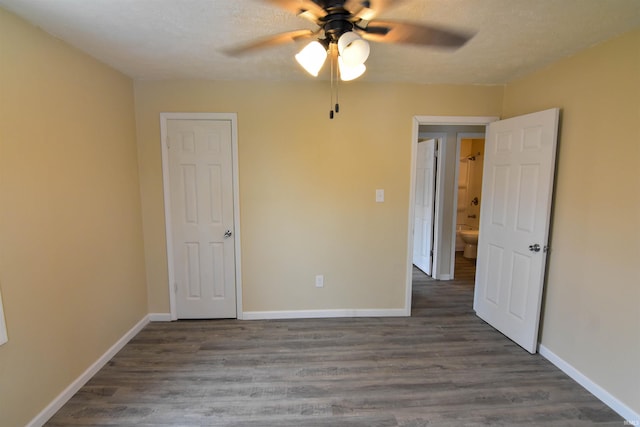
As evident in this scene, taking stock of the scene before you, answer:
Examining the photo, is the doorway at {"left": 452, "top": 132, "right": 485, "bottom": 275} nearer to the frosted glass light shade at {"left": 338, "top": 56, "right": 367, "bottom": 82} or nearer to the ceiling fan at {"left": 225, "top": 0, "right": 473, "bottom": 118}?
the ceiling fan at {"left": 225, "top": 0, "right": 473, "bottom": 118}

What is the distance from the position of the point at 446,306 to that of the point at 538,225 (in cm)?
140

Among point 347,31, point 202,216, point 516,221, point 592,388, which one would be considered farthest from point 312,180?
point 592,388

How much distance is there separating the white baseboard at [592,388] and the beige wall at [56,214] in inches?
137

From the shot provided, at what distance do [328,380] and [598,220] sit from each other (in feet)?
7.01

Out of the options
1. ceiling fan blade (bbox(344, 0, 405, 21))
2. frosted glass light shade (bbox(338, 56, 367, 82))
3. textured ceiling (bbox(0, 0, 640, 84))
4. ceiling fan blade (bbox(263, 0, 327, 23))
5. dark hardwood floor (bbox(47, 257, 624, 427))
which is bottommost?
dark hardwood floor (bbox(47, 257, 624, 427))

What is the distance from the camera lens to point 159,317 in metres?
2.91

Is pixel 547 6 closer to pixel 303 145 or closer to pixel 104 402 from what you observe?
pixel 303 145

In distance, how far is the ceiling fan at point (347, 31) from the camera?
128 centimetres

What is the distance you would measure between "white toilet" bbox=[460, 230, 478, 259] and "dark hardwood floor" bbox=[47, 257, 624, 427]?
2410 millimetres

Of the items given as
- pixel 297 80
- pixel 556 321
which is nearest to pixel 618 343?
pixel 556 321

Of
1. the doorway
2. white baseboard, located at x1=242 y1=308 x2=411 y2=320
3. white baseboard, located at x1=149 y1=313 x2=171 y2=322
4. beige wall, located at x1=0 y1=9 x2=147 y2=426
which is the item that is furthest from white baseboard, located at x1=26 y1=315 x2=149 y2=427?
the doorway

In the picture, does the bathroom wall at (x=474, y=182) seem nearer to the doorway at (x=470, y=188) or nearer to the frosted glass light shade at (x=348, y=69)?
the doorway at (x=470, y=188)

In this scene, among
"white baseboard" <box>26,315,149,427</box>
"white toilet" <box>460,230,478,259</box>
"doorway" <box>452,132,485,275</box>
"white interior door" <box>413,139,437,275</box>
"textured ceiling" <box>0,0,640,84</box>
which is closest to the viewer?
"textured ceiling" <box>0,0,640,84</box>

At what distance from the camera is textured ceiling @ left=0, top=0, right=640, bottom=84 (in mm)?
1501
